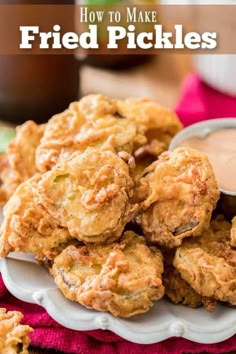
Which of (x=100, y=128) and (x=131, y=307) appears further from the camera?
(x=100, y=128)

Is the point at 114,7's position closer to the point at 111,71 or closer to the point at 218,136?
the point at 111,71

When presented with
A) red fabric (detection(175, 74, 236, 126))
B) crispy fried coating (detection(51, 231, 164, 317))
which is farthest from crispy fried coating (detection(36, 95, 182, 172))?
red fabric (detection(175, 74, 236, 126))

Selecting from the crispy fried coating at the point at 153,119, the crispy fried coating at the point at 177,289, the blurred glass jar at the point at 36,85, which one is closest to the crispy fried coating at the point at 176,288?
the crispy fried coating at the point at 177,289

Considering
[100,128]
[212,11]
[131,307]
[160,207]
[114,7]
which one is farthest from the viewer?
[114,7]

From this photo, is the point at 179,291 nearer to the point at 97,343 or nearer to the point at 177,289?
the point at 177,289

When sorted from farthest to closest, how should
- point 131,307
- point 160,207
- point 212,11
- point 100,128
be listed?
point 212,11 → point 100,128 → point 160,207 → point 131,307

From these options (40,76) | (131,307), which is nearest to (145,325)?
(131,307)

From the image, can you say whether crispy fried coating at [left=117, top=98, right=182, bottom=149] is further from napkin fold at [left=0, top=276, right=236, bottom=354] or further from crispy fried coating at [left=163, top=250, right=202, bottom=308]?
napkin fold at [left=0, top=276, right=236, bottom=354]

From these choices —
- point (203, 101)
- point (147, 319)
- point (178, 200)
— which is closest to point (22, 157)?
point (178, 200)
